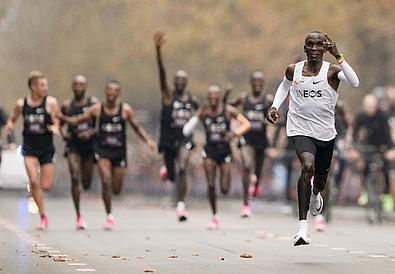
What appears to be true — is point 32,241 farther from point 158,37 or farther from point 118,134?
point 158,37

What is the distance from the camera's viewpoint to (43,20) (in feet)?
164

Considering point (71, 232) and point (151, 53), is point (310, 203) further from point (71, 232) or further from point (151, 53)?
point (151, 53)

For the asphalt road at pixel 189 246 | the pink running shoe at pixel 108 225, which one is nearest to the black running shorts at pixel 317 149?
the asphalt road at pixel 189 246

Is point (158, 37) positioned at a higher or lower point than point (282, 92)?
higher

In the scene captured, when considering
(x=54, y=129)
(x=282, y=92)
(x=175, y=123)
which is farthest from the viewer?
(x=175, y=123)

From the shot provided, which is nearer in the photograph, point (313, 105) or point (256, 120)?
point (313, 105)

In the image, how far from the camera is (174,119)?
25.8m

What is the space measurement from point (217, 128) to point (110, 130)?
Answer: 1741 millimetres

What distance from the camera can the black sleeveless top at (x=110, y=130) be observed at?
947 inches

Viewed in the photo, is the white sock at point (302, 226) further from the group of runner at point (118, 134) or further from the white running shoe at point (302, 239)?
the group of runner at point (118, 134)

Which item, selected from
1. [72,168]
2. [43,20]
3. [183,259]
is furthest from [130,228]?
[43,20]

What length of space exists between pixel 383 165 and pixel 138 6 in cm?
2390

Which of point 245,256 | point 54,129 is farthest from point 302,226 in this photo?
point 54,129

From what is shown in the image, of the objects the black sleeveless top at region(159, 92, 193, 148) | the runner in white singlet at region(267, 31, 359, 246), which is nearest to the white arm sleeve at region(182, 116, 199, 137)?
the black sleeveless top at region(159, 92, 193, 148)
